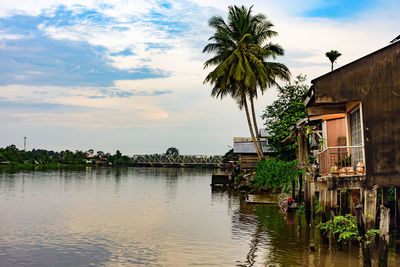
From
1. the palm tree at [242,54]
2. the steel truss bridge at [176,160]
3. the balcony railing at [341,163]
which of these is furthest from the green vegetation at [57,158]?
the balcony railing at [341,163]

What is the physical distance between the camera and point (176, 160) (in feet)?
382

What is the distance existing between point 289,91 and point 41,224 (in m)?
22.5

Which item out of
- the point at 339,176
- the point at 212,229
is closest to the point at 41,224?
the point at 212,229

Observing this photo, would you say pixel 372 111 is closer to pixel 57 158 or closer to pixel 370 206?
pixel 370 206

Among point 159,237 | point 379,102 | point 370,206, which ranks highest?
point 379,102

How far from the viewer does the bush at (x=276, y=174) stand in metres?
26.4

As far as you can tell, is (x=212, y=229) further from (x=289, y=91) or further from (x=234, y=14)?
(x=234, y=14)

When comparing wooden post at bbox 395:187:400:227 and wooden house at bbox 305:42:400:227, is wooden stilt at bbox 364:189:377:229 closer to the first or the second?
wooden house at bbox 305:42:400:227

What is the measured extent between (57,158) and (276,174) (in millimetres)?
97232

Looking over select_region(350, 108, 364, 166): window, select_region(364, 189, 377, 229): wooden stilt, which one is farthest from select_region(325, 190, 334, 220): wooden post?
select_region(364, 189, 377, 229): wooden stilt

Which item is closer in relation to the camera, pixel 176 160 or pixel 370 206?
pixel 370 206

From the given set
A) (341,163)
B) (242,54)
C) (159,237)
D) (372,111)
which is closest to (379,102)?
(372,111)

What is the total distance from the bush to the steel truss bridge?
74.0 m

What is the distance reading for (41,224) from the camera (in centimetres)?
1705
